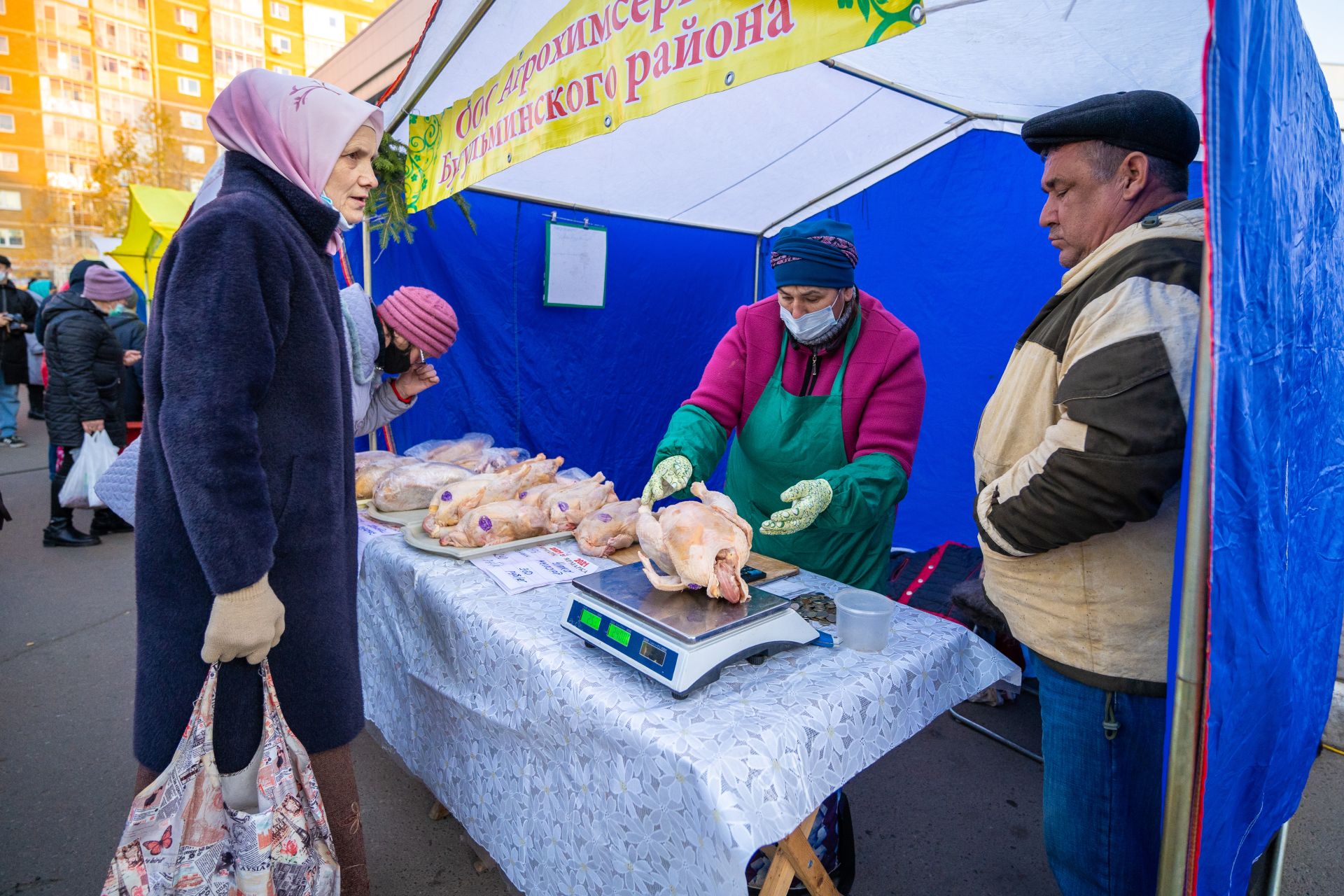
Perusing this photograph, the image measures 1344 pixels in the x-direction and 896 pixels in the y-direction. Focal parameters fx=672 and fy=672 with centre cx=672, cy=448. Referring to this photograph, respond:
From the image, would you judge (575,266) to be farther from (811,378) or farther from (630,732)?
(630,732)

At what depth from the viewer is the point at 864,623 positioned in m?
1.72

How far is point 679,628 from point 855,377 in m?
1.44

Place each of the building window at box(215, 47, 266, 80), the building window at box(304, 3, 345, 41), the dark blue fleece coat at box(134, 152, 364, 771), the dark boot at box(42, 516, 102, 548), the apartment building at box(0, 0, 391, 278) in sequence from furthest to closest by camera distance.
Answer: the building window at box(304, 3, 345, 41)
the building window at box(215, 47, 266, 80)
the apartment building at box(0, 0, 391, 278)
the dark boot at box(42, 516, 102, 548)
the dark blue fleece coat at box(134, 152, 364, 771)

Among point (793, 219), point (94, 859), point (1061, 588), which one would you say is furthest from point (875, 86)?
point (94, 859)

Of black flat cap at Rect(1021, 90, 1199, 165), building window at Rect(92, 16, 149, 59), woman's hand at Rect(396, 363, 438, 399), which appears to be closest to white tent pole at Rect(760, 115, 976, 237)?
black flat cap at Rect(1021, 90, 1199, 165)

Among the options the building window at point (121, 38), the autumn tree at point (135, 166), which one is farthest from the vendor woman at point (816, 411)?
the building window at point (121, 38)

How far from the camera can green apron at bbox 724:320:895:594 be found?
2.64m

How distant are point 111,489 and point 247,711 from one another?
0.83m

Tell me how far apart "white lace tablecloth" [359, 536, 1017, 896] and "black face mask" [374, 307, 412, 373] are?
81 cm

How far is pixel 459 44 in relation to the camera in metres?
2.97

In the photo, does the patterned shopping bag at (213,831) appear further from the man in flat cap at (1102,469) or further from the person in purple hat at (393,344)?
the man in flat cap at (1102,469)

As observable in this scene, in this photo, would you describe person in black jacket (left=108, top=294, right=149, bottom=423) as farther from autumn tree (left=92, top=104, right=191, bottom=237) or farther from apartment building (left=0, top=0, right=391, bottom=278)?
apartment building (left=0, top=0, right=391, bottom=278)

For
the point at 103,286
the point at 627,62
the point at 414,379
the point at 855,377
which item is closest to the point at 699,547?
the point at 855,377

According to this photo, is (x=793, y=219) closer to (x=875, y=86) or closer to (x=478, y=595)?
(x=875, y=86)
